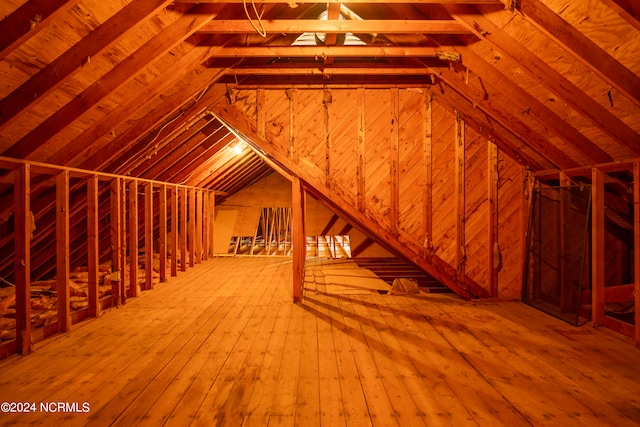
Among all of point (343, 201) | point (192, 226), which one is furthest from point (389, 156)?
point (192, 226)

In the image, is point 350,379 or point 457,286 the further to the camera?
point 457,286

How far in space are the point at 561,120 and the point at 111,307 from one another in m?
5.91

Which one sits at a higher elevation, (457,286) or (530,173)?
(530,173)

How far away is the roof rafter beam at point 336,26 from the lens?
3473mm

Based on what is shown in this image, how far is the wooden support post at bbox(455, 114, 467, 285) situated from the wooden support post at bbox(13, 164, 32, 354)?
498cm

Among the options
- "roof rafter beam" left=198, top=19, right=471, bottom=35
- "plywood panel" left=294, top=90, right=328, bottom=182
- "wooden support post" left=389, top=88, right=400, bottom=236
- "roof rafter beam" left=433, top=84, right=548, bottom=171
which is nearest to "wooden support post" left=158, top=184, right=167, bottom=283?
"plywood panel" left=294, top=90, right=328, bottom=182

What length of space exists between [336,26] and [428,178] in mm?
2508

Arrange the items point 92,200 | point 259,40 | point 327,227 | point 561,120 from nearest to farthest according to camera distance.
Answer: point 561,120
point 259,40
point 92,200
point 327,227

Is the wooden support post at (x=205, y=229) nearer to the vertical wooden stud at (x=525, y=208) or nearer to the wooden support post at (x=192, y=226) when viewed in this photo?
the wooden support post at (x=192, y=226)

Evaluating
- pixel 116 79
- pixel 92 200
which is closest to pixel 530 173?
pixel 116 79

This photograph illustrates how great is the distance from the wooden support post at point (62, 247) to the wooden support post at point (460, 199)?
4840mm

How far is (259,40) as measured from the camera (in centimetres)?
409

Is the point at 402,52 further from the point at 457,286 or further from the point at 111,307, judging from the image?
the point at 111,307

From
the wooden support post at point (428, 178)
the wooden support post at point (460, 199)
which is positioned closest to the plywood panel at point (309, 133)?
the wooden support post at point (428, 178)
